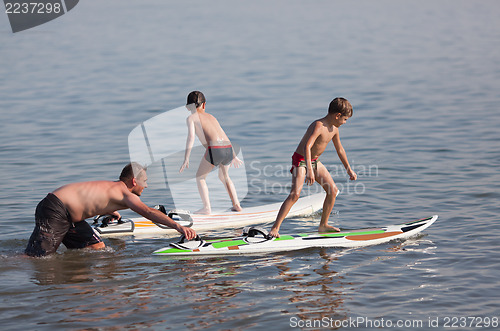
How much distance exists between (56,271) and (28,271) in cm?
34

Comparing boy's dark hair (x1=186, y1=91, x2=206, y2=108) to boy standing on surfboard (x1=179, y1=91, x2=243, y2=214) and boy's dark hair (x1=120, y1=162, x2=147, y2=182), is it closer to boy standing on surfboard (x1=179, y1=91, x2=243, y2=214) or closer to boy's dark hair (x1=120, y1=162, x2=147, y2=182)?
boy standing on surfboard (x1=179, y1=91, x2=243, y2=214)

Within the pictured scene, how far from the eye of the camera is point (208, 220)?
10.4 m

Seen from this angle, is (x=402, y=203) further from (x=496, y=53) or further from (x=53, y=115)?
(x=496, y=53)

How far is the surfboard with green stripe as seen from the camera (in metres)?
8.78

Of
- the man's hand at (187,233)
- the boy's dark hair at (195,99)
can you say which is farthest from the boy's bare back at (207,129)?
the man's hand at (187,233)

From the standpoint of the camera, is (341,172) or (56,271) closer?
(56,271)

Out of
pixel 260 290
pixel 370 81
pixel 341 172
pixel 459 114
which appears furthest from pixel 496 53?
pixel 260 290

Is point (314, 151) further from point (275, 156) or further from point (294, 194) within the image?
point (275, 156)

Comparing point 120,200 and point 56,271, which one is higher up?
point 120,200

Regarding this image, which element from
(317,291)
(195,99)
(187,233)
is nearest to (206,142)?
(195,99)

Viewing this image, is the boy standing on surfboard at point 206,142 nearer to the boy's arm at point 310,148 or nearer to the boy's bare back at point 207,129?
the boy's bare back at point 207,129

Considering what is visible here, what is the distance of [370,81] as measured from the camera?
78.0 feet

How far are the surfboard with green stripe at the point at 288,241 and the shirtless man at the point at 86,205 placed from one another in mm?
826

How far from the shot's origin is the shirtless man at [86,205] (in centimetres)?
806
